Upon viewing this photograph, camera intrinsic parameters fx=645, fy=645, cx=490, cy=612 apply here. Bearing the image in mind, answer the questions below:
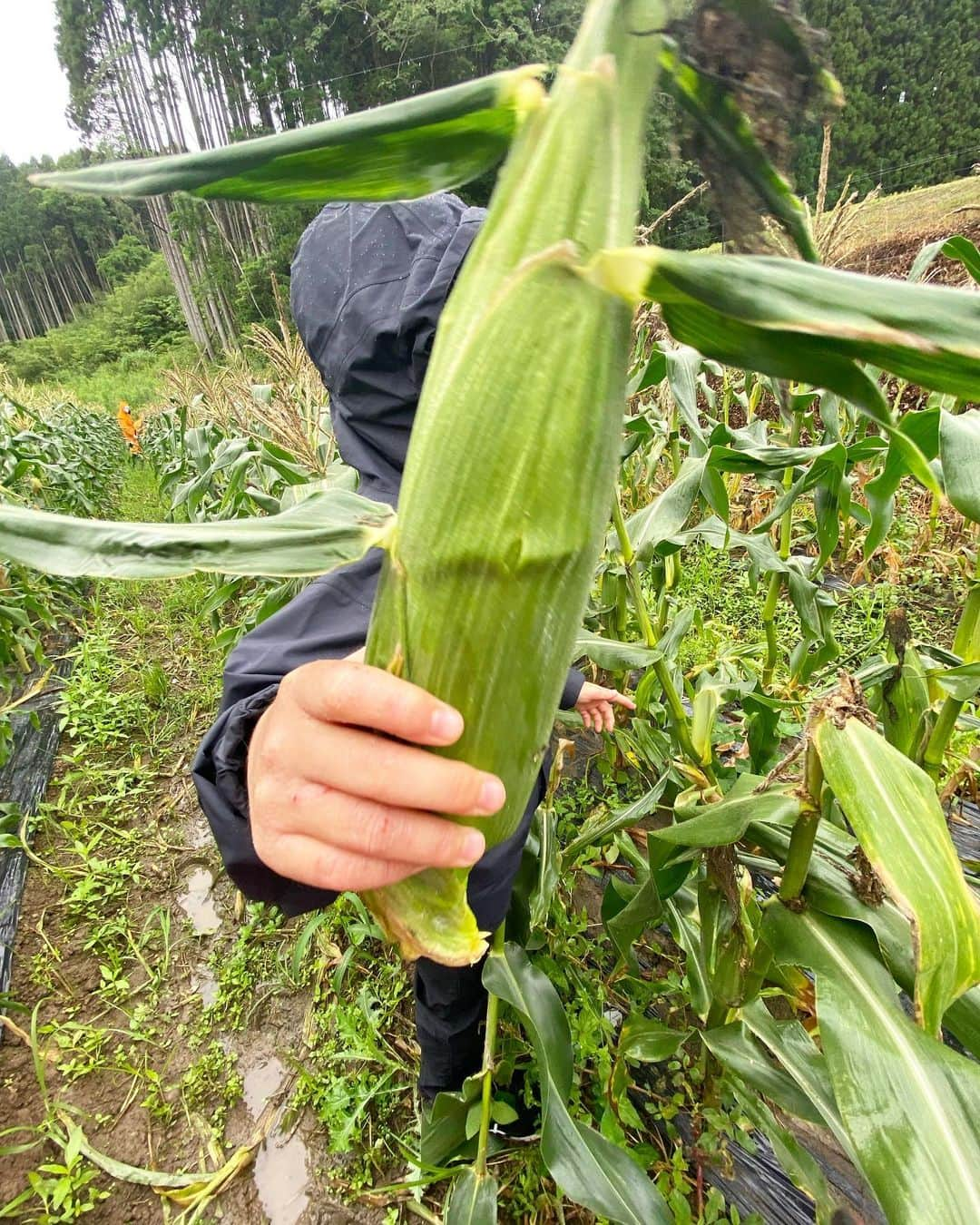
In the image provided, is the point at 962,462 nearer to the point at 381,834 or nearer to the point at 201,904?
the point at 381,834

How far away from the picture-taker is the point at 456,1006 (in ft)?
4.26

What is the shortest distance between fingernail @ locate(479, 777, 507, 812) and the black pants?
0.65 m

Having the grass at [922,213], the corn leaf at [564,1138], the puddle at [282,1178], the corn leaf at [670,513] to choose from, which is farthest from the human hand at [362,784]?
the grass at [922,213]

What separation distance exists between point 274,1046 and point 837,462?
2052 millimetres

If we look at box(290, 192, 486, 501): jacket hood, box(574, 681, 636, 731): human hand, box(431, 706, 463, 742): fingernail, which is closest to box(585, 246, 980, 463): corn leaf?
box(431, 706, 463, 742): fingernail

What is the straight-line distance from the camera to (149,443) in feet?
33.6

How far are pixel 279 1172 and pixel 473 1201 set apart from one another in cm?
69

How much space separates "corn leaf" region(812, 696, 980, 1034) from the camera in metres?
0.52

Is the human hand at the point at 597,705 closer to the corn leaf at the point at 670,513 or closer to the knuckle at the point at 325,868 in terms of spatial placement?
the corn leaf at the point at 670,513

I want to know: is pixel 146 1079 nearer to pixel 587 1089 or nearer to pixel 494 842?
pixel 587 1089

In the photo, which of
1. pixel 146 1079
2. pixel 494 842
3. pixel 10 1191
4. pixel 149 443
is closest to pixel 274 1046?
pixel 146 1079

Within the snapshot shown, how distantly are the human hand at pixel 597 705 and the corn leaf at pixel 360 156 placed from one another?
1.23 meters

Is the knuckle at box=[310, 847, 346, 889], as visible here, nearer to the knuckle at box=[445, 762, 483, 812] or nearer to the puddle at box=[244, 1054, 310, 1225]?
the knuckle at box=[445, 762, 483, 812]

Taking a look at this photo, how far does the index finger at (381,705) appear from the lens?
15.8 inches
